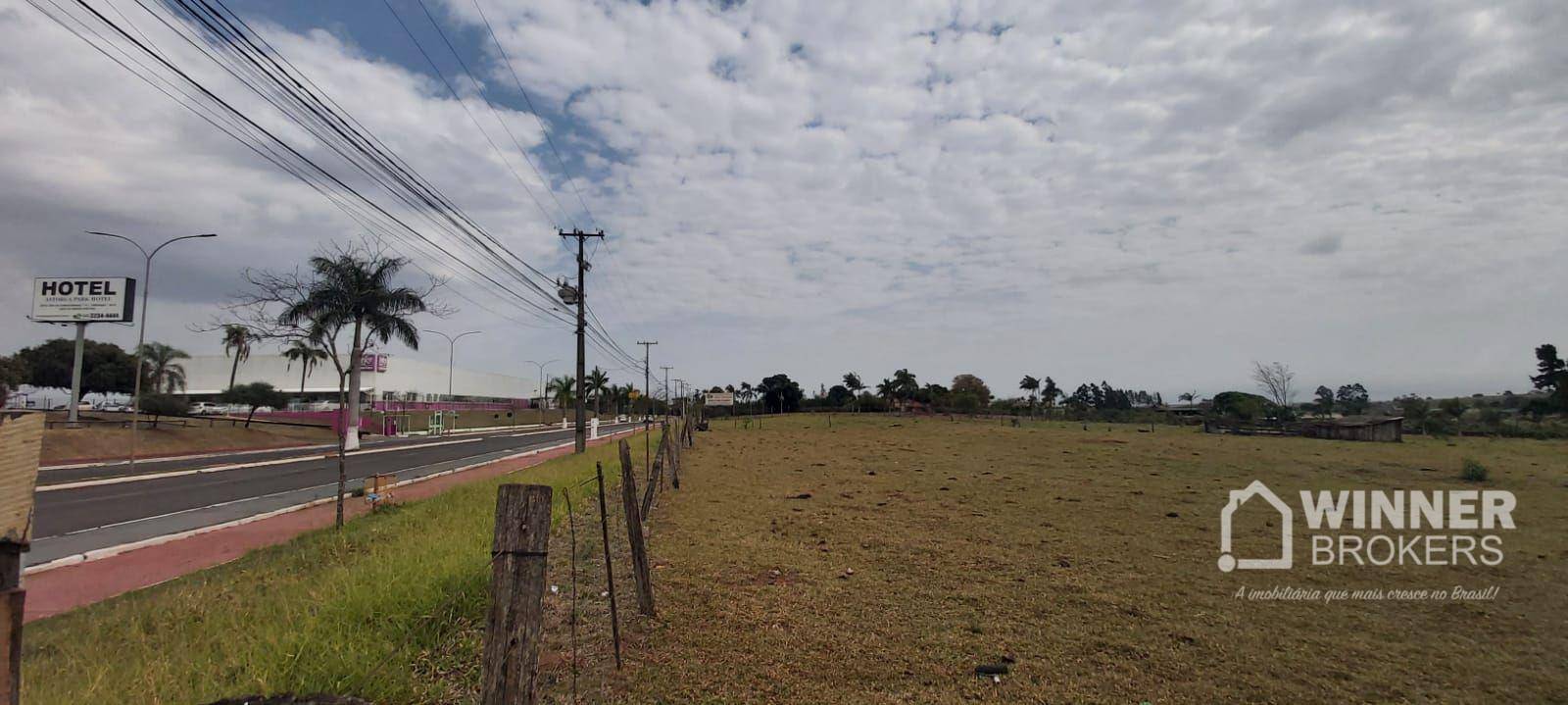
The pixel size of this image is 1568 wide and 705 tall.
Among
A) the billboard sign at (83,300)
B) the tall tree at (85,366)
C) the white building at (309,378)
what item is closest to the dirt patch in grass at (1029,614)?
the billboard sign at (83,300)

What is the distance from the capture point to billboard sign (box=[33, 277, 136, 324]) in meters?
37.1

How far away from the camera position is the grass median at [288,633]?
4.16 m

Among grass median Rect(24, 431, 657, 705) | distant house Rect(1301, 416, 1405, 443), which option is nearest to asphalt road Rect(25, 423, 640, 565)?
grass median Rect(24, 431, 657, 705)

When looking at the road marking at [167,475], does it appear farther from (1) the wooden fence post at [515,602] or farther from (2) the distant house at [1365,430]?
(2) the distant house at [1365,430]

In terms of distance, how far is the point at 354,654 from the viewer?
4.55 meters

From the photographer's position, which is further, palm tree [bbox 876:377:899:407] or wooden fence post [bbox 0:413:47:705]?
palm tree [bbox 876:377:899:407]

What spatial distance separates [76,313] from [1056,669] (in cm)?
5115

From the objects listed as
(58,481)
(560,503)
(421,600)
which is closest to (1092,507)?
(560,503)

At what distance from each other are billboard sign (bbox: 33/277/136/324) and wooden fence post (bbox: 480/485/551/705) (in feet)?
158

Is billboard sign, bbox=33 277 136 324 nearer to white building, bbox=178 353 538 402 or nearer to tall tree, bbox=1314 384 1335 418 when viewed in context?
white building, bbox=178 353 538 402

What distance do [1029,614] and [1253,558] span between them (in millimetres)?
4975

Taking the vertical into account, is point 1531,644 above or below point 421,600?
below

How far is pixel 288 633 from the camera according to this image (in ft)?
15.7

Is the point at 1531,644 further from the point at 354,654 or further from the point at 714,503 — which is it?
the point at 714,503
